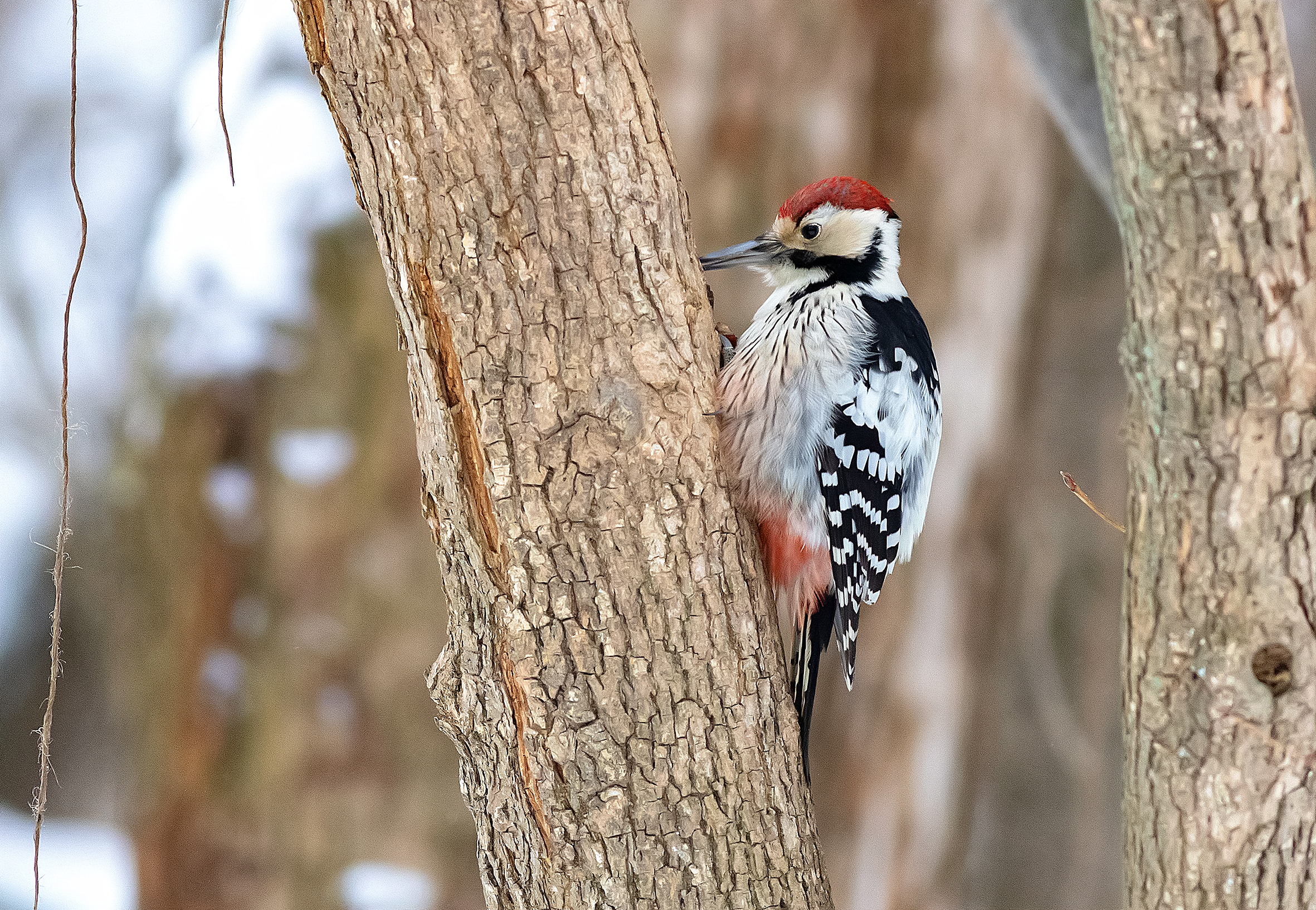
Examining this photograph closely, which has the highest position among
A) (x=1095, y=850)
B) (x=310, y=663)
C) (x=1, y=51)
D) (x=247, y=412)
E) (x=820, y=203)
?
(x=1, y=51)

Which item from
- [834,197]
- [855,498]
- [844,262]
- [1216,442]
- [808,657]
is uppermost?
[834,197]

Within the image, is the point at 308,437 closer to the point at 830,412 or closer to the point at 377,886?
the point at 377,886

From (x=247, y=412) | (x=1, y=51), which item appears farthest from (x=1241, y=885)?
(x=1, y=51)

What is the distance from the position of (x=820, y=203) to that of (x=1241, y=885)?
4.27 feet

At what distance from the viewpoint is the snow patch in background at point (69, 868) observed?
9.27 feet

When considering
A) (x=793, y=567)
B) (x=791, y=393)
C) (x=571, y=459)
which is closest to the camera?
(x=571, y=459)

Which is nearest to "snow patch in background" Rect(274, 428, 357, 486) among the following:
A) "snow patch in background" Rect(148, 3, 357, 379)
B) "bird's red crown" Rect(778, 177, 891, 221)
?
"snow patch in background" Rect(148, 3, 357, 379)

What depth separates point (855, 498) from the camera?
1.90 m

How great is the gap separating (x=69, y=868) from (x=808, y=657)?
2.40m

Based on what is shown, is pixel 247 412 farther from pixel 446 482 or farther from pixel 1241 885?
pixel 1241 885

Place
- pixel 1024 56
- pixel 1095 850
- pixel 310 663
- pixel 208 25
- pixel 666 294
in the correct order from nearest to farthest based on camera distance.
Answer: pixel 666 294, pixel 1024 56, pixel 310 663, pixel 208 25, pixel 1095 850

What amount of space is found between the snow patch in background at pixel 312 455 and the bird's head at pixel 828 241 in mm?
1368

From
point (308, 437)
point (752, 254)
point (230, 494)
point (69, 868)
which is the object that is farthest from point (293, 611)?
point (752, 254)

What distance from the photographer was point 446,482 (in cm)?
144
